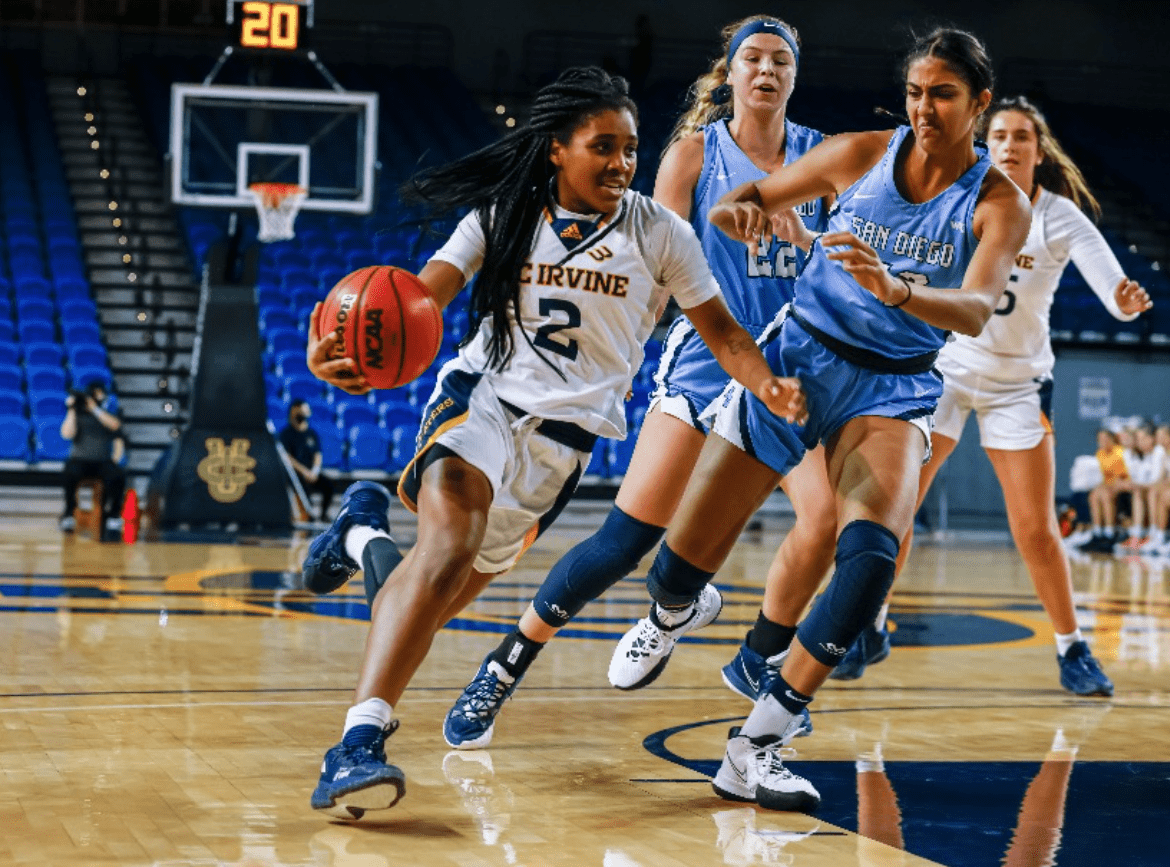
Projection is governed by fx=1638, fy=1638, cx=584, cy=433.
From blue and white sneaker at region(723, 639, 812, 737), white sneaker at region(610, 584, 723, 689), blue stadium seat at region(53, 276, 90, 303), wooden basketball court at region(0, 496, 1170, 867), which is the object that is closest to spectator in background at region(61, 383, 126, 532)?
blue stadium seat at region(53, 276, 90, 303)

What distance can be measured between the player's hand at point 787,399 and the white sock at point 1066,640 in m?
2.53

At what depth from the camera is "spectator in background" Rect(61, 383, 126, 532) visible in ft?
43.0

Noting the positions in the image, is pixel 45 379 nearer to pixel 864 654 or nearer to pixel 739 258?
pixel 864 654

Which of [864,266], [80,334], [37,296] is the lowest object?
[80,334]

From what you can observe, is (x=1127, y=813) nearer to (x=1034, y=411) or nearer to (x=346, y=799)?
(x=346, y=799)

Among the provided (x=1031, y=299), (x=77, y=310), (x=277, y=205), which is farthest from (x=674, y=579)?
(x=77, y=310)

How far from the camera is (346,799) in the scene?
3.41 metres

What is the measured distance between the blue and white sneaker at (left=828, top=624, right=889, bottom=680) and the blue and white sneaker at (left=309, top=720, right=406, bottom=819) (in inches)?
108

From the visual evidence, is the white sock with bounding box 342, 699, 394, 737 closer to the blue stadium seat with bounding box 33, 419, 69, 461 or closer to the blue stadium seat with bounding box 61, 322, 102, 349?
the blue stadium seat with bounding box 33, 419, 69, 461

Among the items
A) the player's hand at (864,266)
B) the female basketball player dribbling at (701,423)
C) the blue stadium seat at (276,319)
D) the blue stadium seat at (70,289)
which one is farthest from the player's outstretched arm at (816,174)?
the blue stadium seat at (70,289)

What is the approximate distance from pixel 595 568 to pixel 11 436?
1169 centimetres

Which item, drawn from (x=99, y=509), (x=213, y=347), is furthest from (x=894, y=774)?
(x=213, y=347)

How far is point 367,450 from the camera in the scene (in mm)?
15758

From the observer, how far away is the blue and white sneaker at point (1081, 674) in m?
5.82
